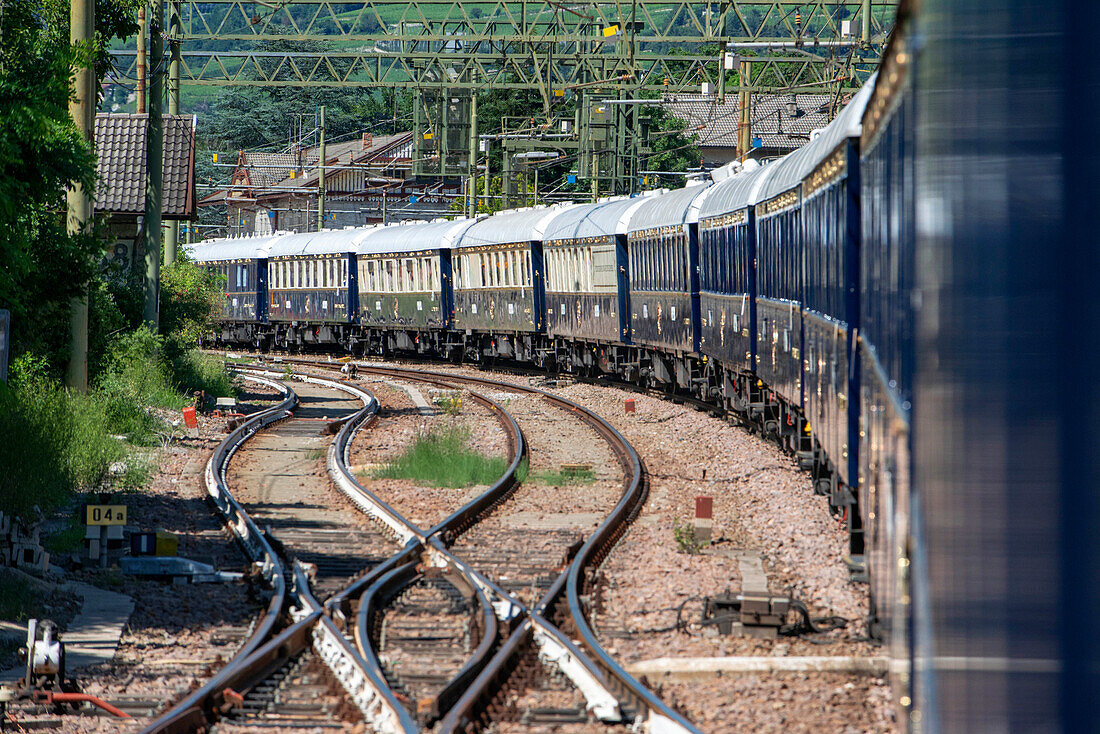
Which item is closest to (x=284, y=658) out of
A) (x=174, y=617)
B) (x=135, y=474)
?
(x=174, y=617)

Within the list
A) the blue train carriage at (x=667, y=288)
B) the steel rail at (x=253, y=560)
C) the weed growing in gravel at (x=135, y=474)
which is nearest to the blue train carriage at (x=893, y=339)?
the steel rail at (x=253, y=560)

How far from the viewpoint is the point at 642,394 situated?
26422 millimetres

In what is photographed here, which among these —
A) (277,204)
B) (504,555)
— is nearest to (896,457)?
(504,555)

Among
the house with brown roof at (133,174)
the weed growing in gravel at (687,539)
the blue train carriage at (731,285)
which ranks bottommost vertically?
the weed growing in gravel at (687,539)

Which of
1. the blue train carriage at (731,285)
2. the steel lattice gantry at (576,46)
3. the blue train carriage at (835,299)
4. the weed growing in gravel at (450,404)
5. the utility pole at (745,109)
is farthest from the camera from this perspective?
the steel lattice gantry at (576,46)

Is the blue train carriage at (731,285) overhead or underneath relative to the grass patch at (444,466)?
overhead

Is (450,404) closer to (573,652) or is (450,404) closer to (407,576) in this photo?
(407,576)

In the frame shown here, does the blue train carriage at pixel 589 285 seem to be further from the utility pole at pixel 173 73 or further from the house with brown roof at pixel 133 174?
the utility pole at pixel 173 73

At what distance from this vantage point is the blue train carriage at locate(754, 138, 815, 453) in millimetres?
12812

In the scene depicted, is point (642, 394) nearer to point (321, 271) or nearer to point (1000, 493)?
point (321, 271)

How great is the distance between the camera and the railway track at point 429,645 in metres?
6.68

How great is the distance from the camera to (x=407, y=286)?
1518 inches

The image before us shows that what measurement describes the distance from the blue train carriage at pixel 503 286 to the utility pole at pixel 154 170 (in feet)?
32.8

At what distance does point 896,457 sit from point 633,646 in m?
4.46
